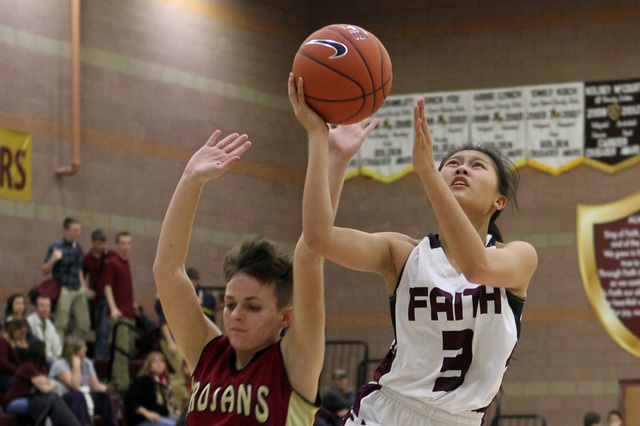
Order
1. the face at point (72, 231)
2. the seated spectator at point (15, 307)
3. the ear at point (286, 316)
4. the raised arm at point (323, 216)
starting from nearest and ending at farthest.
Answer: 1. the raised arm at point (323, 216)
2. the ear at point (286, 316)
3. the seated spectator at point (15, 307)
4. the face at point (72, 231)

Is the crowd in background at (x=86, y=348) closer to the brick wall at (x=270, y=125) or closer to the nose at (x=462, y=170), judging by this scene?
the brick wall at (x=270, y=125)

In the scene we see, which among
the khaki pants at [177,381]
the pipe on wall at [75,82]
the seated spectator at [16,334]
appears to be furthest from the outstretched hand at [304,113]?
the pipe on wall at [75,82]

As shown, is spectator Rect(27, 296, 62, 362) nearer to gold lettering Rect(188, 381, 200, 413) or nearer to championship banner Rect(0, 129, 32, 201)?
championship banner Rect(0, 129, 32, 201)

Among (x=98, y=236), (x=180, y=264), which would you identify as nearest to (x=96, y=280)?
(x=98, y=236)

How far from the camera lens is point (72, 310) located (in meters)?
12.7

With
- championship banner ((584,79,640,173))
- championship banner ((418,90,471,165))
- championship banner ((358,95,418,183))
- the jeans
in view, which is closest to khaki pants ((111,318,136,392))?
the jeans

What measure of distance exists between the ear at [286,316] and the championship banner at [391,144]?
1409 centimetres

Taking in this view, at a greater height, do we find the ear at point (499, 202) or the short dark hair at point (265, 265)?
the ear at point (499, 202)

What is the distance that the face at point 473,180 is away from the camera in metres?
3.61

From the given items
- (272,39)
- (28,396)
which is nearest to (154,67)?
(272,39)

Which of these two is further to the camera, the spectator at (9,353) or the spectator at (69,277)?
the spectator at (69,277)

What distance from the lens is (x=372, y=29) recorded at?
18.1 metres

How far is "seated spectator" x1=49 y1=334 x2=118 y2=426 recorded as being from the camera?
10.1 meters

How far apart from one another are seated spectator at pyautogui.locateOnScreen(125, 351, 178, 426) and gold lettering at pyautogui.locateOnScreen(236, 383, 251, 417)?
7844 millimetres
